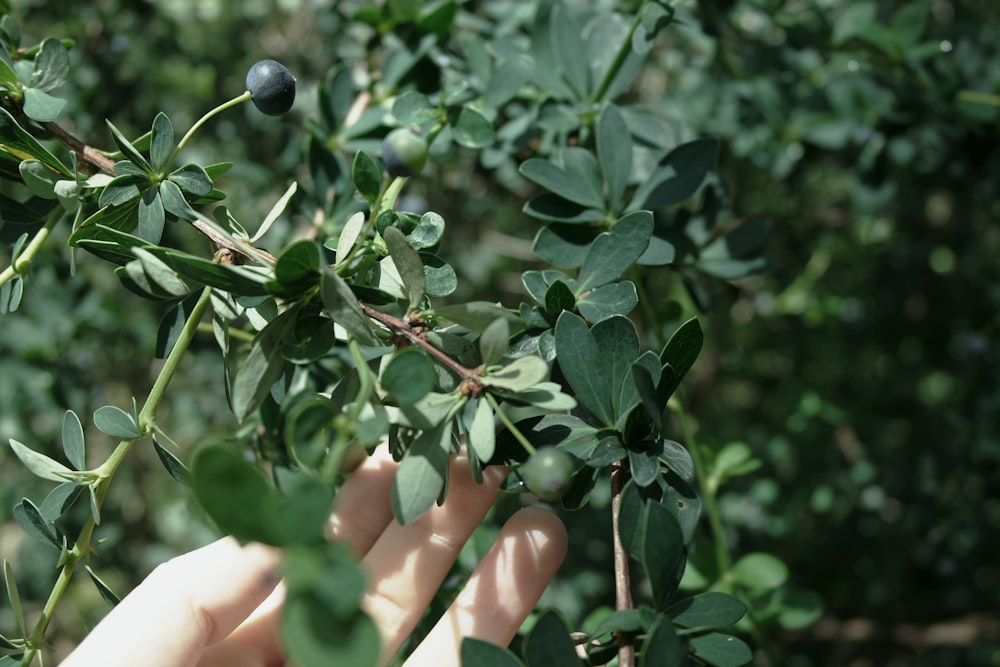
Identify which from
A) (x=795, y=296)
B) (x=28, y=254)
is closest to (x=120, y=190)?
(x=28, y=254)

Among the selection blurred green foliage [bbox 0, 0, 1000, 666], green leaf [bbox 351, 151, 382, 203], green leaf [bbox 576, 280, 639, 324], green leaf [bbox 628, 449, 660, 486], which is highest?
green leaf [bbox 351, 151, 382, 203]

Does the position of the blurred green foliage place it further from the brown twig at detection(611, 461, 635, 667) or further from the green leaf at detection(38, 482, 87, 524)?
the green leaf at detection(38, 482, 87, 524)

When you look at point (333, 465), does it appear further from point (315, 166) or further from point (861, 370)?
point (861, 370)

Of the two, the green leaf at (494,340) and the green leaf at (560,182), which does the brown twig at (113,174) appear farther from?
the green leaf at (560,182)

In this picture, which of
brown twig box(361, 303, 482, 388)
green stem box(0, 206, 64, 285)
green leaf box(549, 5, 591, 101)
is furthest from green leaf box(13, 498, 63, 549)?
green leaf box(549, 5, 591, 101)

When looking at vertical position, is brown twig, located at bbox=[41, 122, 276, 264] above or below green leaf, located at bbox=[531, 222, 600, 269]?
above

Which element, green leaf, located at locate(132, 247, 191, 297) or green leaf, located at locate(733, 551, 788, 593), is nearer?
green leaf, located at locate(132, 247, 191, 297)

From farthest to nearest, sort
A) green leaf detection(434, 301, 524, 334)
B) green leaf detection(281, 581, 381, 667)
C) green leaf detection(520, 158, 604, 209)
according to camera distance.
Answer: green leaf detection(520, 158, 604, 209) → green leaf detection(434, 301, 524, 334) → green leaf detection(281, 581, 381, 667)
